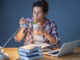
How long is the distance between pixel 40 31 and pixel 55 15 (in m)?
0.90

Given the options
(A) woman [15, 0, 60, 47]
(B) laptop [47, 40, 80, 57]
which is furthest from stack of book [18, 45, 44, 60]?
(A) woman [15, 0, 60, 47]

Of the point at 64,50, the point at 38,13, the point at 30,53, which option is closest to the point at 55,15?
the point at 38,13

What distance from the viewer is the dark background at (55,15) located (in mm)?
3014

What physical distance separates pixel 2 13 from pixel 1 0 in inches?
8.2

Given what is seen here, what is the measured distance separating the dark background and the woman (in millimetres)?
590

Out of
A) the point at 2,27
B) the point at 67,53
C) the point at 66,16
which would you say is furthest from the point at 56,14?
the point at 67,53

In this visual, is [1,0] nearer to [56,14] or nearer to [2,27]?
[2,27]

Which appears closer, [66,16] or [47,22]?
[47,22]

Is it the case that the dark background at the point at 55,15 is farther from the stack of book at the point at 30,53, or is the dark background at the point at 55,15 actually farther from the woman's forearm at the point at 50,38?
the stack of book at the point at 30,53

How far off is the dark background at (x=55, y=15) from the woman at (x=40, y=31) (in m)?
0.59

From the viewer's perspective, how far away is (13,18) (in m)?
3.11

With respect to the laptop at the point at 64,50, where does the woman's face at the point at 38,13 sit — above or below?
above

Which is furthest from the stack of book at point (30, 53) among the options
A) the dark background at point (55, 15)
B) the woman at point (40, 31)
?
the dark background at point (55, 15)

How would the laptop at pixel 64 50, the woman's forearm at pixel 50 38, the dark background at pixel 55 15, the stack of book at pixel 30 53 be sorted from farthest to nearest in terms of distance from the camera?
1. the dark background at pixel 55 15
2. the woman's forearm at pixel 50 38
3. the laptop at pixel 64 50
4. the stack of book at pixel 30 53
